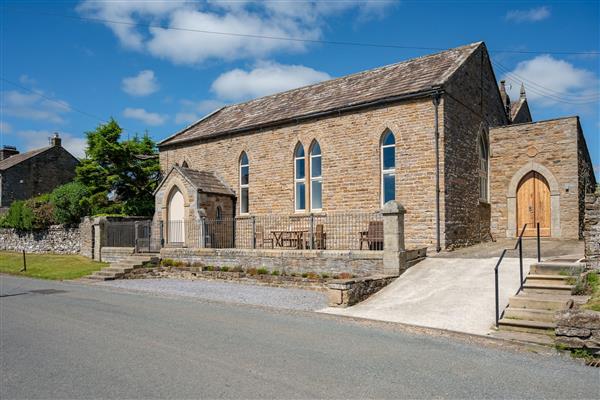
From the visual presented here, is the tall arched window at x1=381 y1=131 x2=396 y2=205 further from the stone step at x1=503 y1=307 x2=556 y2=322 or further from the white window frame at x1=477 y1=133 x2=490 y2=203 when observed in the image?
the stone step at x1=503 y1=307 x2=556 y2=322

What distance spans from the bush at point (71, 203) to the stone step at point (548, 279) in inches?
994

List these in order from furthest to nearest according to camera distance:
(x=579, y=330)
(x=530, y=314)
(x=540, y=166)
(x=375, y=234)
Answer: (x=540, y=166) → (x=375, y=234) → (x=530, y=314) → (x=579, y=330)

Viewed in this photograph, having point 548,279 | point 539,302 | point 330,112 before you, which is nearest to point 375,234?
point 330,112

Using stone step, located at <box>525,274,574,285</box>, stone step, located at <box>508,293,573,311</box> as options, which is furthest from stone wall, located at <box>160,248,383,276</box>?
stone step, located at <box>508,293,573,311</box>

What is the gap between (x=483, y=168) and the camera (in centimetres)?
2020

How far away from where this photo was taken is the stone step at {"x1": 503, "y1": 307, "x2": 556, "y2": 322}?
346 inches

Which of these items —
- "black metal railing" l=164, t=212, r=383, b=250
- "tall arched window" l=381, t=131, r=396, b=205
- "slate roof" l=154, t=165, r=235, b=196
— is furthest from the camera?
"slate roof" l=154, t=165, r=235, b=196

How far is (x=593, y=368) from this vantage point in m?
6.70

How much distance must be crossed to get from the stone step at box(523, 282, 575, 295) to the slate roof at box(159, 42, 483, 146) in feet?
28.4

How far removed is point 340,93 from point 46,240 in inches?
860

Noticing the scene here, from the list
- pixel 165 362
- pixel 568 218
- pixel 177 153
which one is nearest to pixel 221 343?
pixel 165 362

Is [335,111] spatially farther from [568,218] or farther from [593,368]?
[593,368]

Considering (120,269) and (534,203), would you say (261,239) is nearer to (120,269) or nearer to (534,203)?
(120,269)

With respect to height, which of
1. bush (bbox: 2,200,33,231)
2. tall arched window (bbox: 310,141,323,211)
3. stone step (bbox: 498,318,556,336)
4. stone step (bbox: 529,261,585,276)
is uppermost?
tall arched window (bbox: 310,141,323,211)
